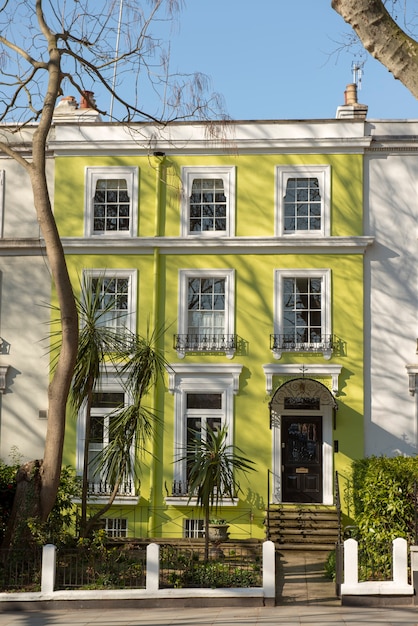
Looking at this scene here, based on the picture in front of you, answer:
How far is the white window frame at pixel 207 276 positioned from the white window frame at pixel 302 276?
101cm

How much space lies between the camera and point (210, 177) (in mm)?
22375

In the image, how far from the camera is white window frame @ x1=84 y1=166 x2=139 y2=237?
22312mm

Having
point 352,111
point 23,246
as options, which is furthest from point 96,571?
point 352,111

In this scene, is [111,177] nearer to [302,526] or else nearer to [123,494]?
[123,494]

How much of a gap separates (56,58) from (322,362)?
366 inches

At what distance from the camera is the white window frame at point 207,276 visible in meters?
21.9

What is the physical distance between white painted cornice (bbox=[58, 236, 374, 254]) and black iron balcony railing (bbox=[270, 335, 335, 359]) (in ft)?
6.62

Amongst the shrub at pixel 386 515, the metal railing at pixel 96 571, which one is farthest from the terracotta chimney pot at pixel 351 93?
the metal railing at pixel 96 571

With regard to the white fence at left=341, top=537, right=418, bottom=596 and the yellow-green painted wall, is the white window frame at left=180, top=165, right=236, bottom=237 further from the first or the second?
the white fence at left=341, top=537, right=418, bottom=596

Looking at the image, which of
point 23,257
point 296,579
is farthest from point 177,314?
point 296,579

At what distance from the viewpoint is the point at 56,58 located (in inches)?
640

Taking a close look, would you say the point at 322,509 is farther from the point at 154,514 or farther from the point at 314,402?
the point at 154,514

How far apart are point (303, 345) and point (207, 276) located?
9.19 feet

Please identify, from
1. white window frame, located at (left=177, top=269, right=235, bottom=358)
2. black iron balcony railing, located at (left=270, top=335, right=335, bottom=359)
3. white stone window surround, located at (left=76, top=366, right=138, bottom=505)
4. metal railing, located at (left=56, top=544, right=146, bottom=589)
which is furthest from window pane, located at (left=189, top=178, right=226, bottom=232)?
metal railing, located at (left=56, top=544, right=146, bottom=589)
